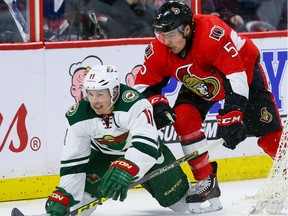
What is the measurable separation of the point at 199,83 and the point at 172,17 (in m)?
0.39

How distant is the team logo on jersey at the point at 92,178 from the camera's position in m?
4.80

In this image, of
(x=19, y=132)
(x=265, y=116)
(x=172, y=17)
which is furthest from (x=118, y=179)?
(x=19, y=132)

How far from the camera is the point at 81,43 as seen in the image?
5.75 m

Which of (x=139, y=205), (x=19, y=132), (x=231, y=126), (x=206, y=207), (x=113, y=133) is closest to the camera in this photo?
(x=113, y=133)

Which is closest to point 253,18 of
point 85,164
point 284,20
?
point 284,20

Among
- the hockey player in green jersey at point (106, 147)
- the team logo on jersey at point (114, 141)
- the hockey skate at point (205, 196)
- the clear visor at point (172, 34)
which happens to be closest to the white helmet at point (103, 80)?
the hockey player in green jersey at point (106, 147)

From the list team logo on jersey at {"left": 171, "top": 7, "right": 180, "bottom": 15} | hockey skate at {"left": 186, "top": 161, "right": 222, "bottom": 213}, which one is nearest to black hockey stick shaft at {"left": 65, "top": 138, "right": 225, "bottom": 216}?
hockey skate at {"left": 186, "top": 161, "right": 222, "bottom": 213}

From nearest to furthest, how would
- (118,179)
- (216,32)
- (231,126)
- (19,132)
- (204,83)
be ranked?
(118,179) < (231,126) < (216,32) < (204,83) < (19,132)

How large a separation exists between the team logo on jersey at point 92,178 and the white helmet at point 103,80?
45 cm

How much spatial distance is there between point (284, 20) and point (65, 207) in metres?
2.49

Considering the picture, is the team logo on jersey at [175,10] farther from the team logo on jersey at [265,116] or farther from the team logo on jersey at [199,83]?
the team logo on jersey at [265,116]

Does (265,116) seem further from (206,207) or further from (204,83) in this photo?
(206,207)

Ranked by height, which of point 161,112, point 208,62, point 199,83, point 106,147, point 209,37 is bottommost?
point 106,147

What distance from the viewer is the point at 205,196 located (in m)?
5.01
